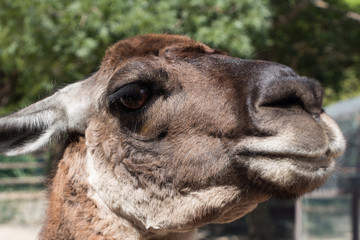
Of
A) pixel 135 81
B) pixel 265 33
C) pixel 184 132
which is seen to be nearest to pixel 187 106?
pixel 184 132

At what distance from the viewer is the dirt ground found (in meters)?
12.7

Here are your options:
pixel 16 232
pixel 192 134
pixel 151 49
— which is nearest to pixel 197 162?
pixel 192 134

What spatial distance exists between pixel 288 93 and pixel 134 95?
3.06 ft

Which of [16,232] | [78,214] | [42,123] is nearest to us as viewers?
[78,214]

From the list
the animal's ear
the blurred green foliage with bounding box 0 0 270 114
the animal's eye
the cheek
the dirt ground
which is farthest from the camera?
the dirt ground

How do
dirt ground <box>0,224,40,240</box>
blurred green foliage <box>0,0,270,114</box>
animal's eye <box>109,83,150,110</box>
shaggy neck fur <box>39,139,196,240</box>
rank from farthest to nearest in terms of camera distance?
dirt ground <box>0,224,40,240</box> < blurred green foliage <box>0,0,270,114</box> < shaggy neck fur <box>39,139,196,240</box> < animal's eye <box>109,83,150,110</box>

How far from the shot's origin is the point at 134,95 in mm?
2928

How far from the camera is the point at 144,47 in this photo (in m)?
3.16

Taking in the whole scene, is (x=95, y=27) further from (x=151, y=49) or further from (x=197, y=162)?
(x=197, y=162)

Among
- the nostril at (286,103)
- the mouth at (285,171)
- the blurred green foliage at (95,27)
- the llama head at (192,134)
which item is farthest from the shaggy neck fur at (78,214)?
the blurred green foliage at (95,27)

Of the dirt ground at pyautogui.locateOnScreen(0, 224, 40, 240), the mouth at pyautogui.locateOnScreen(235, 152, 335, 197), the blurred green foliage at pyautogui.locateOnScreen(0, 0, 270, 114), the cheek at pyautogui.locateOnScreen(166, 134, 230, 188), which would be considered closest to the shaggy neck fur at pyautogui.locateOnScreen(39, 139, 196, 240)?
the cheek at pyautogui.locateOnScreen(166, 134, 230, 188)

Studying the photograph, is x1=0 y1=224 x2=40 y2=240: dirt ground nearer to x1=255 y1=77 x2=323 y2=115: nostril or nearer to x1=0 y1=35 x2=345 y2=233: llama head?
x1=0 y1=35 x2=345 y2=233: llama head

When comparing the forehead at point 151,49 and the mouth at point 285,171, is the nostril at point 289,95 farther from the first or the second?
the forehead at point 151,49

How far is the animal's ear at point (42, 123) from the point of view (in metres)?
3.35
